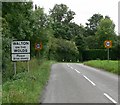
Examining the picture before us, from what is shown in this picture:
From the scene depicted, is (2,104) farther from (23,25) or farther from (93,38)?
(93,38)

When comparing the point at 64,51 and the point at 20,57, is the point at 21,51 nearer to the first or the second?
the point at 20,57

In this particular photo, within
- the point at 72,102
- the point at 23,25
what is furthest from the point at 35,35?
the point at 72,102

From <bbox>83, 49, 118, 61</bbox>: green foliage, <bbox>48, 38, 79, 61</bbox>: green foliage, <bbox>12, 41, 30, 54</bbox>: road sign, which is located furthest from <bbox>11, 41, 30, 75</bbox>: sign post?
<bbox>83, 49, 118, 61</bbox>: green foliage

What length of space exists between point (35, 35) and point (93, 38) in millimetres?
52638

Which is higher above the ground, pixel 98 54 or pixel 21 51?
pixel 98 54

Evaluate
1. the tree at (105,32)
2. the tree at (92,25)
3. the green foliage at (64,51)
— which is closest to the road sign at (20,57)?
the green foliage at (64,51)

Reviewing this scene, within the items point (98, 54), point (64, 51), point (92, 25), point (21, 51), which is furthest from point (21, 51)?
point (92, 25)

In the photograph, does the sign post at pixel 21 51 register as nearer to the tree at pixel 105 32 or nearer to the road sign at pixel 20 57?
the road sign at pixel 20 57

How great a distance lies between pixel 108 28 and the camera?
90500mm

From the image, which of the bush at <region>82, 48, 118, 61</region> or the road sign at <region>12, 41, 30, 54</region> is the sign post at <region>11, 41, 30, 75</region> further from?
the bush at <region>82, 48, 118, 61</region>

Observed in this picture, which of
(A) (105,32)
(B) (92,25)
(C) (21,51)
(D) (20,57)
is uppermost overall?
(B) (92,25)

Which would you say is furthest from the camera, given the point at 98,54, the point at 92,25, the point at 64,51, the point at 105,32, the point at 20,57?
the point at 92,25

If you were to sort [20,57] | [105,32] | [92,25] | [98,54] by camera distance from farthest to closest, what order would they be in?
1. [92,25]
2. [105,32]
3. [98,54]
4. [20,57]

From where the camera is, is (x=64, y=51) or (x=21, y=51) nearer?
(x=21, y=51)
